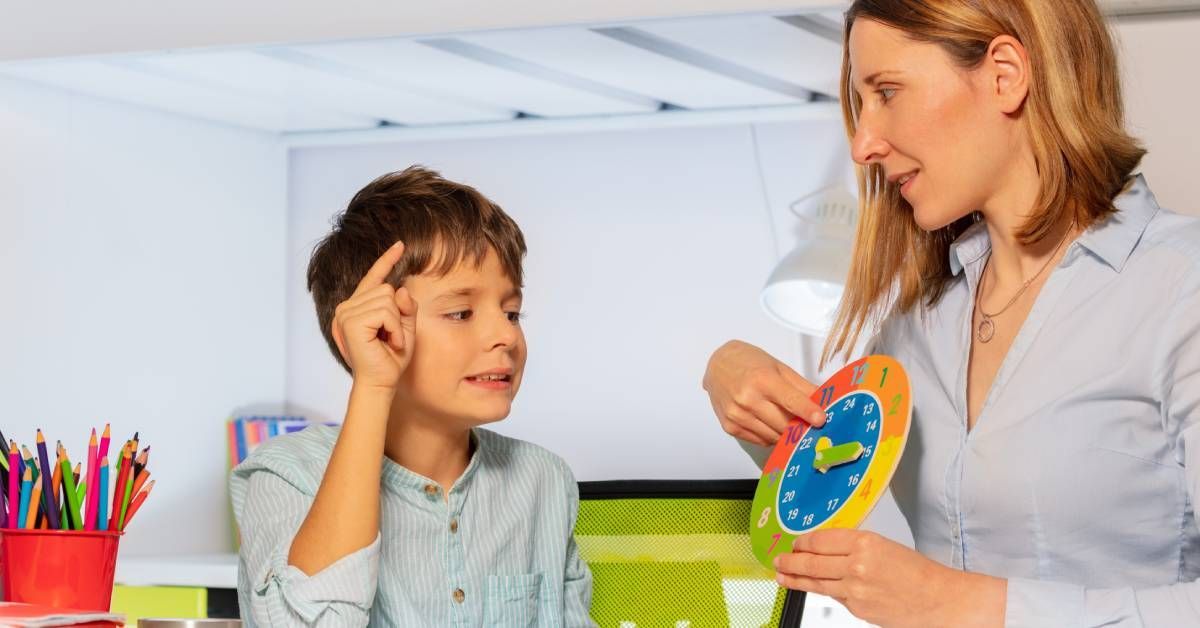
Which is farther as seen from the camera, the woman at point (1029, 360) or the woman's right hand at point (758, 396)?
the woman's right hand at point (758, 396)

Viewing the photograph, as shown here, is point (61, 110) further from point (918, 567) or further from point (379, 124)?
point (918, 567)

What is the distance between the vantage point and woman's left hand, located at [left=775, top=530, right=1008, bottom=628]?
0.92m

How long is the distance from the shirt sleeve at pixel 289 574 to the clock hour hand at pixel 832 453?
0.35 metres

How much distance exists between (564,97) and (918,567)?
126 centimetres

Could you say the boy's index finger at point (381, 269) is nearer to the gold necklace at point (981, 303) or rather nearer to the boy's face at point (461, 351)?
the boy's face at point (461, 351)

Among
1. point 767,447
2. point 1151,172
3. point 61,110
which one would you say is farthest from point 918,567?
point 61,110

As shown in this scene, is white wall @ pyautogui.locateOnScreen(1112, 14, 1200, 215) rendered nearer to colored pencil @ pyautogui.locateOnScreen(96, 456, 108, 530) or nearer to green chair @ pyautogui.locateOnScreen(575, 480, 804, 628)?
green chair @ pyautogui.locateOnScreen(575, 480, 804, 628)

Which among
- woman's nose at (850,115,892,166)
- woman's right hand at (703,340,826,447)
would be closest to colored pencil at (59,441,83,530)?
woman's right hand at (703,340,826,447)

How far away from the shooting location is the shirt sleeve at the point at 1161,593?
2.92 ft

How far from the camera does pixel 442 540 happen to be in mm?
1118

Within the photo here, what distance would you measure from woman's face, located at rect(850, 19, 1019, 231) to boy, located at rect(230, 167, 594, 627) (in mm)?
341

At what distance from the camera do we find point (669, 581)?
45.0 inches

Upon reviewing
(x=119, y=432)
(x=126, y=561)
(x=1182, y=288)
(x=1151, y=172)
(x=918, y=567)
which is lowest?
(x=126, y=561)

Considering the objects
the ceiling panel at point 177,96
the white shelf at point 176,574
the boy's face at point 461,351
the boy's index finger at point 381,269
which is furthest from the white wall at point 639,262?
the boy's index finger at point 381,269
